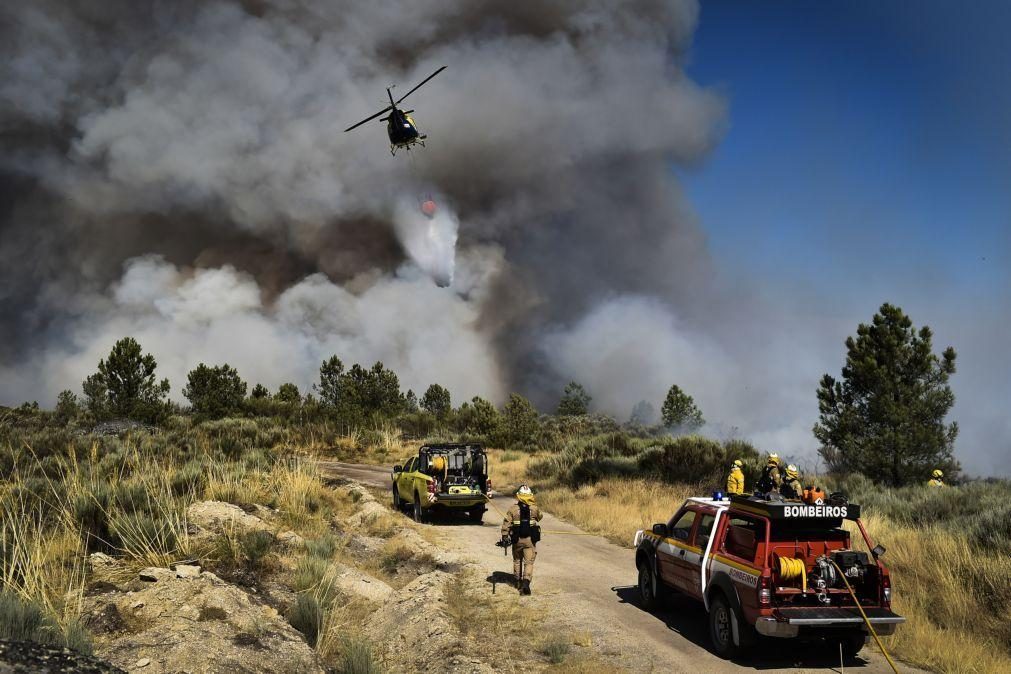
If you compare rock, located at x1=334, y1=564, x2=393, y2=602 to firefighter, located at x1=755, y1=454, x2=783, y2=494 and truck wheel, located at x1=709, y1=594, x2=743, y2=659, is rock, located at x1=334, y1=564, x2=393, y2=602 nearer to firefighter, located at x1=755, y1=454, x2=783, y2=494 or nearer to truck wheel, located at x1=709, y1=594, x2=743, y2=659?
truck wheel, located at x1=709, y1=594, x2=743, y2=659

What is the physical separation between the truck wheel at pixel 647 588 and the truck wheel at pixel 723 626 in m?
1.89

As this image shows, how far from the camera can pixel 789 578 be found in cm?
790

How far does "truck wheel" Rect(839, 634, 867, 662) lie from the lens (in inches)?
326

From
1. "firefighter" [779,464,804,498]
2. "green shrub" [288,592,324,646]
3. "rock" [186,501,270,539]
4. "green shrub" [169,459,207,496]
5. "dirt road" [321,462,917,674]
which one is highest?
"firefighter" [779,464,804,498]

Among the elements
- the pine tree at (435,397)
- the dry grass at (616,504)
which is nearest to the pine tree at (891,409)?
the dry grass at (616,504)

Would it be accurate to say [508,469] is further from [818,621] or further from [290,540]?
[818,621]

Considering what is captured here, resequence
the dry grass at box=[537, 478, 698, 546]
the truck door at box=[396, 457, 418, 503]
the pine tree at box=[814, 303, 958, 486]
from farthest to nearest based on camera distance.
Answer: the pine tree at box=[814, 303, 958, 486]
the truck door at box=[396, 457, 418, 503]
the dry grass at box=[537, 478, 698, 546]

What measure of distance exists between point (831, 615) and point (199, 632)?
23.6ft

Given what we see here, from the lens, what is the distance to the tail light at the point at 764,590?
25.2 ft

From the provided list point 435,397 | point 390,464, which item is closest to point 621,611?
point 390,464

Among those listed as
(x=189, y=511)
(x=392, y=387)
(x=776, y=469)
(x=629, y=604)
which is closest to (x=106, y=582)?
(x=189, y=511)

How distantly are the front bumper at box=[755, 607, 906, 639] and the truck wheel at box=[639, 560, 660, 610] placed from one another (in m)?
2.90

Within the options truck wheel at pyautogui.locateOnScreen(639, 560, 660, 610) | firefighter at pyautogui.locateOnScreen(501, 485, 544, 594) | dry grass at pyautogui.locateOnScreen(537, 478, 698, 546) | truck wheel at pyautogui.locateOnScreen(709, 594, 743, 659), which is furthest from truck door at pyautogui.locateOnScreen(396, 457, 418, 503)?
truck wheel at pyautogui.locateOnScreen(709, 594, 743, 659)

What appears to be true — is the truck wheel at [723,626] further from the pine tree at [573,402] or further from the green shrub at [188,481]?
the pine tree at [573,402]
